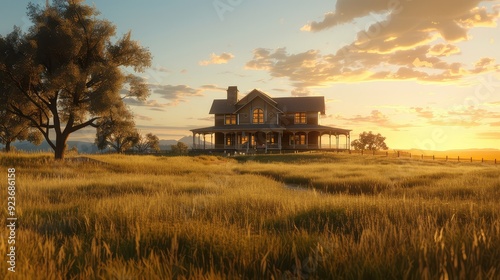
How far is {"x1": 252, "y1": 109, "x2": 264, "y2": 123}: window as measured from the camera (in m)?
59.0

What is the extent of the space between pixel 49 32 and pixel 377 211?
24257 millimetres

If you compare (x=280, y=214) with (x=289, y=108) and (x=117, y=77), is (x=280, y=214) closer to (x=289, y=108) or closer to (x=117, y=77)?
(x=117, y=77)

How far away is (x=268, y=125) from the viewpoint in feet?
186

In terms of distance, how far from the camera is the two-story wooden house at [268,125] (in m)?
57.3

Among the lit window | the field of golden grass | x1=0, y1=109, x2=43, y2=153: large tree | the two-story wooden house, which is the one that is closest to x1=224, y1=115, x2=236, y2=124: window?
the two-story wooden house

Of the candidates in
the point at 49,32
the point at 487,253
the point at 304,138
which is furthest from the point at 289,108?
the point at 487,253

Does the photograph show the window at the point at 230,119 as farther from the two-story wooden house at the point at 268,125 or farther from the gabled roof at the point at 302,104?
the gabled roof at the point at 302,104

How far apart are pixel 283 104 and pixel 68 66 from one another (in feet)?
133

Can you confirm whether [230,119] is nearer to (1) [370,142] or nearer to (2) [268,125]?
(2) [268,125]

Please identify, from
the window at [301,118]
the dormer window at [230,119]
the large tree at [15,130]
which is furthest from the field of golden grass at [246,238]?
the dormer window at [230,119]

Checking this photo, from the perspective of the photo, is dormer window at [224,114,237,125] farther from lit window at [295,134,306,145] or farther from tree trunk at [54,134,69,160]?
tree trunk at [54,134,69,160]

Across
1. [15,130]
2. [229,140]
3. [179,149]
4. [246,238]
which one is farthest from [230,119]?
[246,238]

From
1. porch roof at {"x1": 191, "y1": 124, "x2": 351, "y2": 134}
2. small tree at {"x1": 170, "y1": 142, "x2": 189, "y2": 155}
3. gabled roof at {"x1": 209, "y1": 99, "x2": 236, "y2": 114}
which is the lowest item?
small tree at {"x1": 170, "y1": 142, "x2": 189, "y2": 155}

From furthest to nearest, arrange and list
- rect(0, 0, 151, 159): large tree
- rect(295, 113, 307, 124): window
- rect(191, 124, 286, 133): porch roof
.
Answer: rect(295, 113, 307, 124): window → rect(191, 124, 286, 133): porch roof → rect(0, 0, 151, 159): large tree
